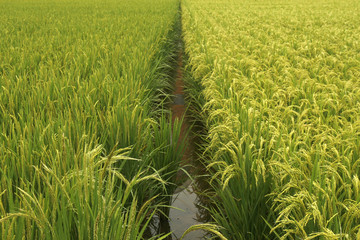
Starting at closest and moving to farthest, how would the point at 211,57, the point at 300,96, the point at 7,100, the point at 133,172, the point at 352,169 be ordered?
the point at 352,169
the point at 133,172
the point at 7,100
the point at 300,96
the point at 211,57

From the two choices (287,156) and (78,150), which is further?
(287,156)

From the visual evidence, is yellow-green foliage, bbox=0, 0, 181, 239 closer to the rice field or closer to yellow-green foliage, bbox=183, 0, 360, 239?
the rice field

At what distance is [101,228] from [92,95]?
1790mm

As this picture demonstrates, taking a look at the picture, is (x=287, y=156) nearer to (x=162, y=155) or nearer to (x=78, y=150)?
(x=162, y=155)

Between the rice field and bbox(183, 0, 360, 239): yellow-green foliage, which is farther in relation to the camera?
bbox(183, 0, 360, 239): yellow-green foliage

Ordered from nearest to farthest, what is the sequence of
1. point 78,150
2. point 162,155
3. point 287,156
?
1. point 78,150
2. point 287,156
3. point 162,155

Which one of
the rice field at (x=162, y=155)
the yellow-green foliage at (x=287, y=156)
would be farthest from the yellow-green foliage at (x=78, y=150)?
the yellow-green foliage at (x=287, y=156)

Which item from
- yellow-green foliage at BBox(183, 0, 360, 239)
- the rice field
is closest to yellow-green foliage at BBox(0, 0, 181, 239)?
the rice field

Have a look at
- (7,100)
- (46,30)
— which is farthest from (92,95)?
(46,30)

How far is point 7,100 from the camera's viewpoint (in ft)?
8.63

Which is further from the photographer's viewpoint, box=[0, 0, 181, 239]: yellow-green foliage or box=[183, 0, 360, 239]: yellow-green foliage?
box=[183, 0, 360, 239]: yellow-green foliage

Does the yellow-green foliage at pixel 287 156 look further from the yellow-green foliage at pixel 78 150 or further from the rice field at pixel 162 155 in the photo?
the yellow-green foliage at pixel 78 150

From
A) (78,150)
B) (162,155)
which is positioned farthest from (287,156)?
(78,150)

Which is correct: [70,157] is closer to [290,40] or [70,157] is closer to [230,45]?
[230,45]
